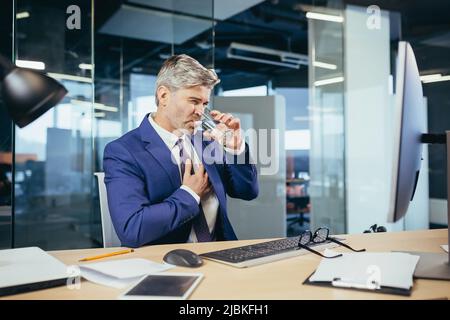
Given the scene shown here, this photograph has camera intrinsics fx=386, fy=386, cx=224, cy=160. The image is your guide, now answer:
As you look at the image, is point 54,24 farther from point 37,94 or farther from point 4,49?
point 37,94

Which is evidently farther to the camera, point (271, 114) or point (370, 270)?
point (271, 114)

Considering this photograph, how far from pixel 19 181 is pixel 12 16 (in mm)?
2350

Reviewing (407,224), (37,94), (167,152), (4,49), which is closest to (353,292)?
(37,94)

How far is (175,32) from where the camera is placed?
513cm

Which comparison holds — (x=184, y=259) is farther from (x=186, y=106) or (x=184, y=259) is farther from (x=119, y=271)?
(x=186, y=106)

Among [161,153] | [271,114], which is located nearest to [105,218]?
[161,153]

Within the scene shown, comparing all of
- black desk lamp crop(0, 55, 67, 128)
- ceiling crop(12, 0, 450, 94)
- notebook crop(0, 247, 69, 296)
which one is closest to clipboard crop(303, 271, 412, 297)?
notebook crop(0, 247, 69, 296)

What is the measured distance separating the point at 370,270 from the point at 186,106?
3.65 ft

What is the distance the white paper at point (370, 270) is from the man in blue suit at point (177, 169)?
0.60m

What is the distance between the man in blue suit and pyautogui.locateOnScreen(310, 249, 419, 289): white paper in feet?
1.96

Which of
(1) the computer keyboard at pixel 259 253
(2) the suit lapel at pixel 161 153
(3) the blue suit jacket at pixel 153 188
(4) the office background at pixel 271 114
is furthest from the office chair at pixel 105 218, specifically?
(4) the office background at pixel 271 114

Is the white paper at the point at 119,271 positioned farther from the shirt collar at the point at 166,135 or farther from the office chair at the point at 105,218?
the shirt collar at the point at 166,135

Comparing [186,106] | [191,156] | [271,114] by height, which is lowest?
[191,156]

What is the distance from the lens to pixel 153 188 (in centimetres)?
158
